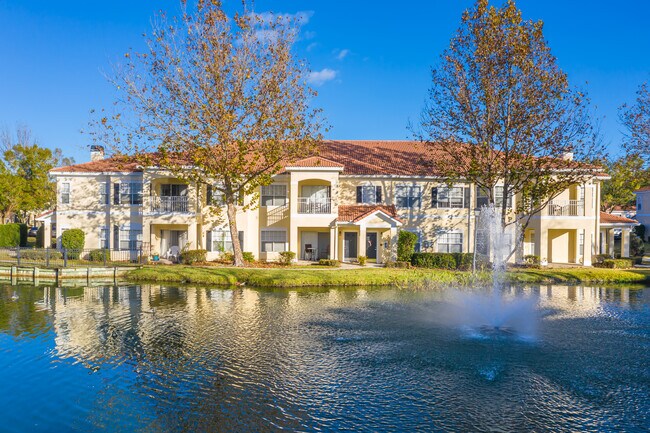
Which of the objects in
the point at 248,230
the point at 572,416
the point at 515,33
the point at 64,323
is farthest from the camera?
the point at 248,230

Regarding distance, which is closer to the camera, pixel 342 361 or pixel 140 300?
pixel 342 361

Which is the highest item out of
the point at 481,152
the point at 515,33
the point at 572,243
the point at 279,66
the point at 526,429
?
the point at 515,33

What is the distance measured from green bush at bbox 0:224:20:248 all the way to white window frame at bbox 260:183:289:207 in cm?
2389

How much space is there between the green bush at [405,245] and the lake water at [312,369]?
39.8 ft

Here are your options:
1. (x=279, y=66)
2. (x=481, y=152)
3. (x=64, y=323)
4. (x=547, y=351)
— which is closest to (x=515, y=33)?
(x=481, y=152)

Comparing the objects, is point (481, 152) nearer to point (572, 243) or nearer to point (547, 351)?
point (572, 243)

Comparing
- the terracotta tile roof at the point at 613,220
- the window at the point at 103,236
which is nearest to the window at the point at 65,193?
the window at the point at 103,236

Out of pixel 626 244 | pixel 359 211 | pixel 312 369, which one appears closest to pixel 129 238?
pixel 359 211

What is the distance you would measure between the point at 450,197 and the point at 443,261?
5.81m

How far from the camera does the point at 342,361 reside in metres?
12.2

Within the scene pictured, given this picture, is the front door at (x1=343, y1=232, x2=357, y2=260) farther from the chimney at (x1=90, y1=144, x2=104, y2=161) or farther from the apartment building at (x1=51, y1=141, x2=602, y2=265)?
the chimney at (x1=90, y1=144, x2=104, y2=161)

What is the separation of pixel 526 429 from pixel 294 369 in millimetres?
5482

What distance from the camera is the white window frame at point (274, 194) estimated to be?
111 feet

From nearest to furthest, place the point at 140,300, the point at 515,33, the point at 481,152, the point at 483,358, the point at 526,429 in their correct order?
the point at 526,429, the point at 483,358, the point at 140,300, the point at 515,33, the point at 481,152
